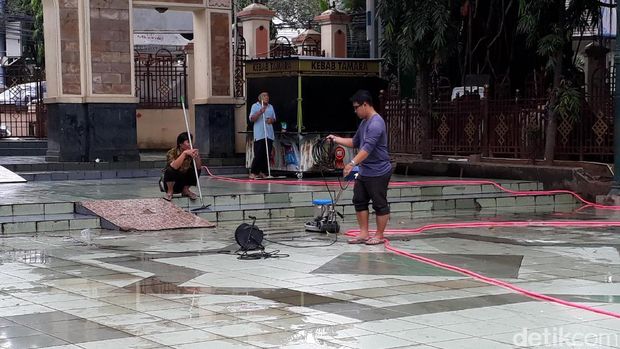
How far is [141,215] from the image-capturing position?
12.6 metres

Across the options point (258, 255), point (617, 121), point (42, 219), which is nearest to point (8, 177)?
point (42, 219)

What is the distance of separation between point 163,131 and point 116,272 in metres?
16.1

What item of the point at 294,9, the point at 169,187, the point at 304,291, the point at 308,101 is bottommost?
the point at 304,291

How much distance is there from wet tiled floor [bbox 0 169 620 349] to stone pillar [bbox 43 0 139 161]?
8263mm

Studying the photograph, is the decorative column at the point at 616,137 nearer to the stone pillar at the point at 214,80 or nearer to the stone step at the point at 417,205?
the stone step at the point at 417,205

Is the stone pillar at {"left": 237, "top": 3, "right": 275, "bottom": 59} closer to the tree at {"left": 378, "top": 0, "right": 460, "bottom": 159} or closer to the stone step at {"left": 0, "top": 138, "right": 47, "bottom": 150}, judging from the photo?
the stone step at {"left": 0, "top": 138, "right": 47, "bottom": 150}

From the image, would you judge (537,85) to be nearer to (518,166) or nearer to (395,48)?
(518,166)

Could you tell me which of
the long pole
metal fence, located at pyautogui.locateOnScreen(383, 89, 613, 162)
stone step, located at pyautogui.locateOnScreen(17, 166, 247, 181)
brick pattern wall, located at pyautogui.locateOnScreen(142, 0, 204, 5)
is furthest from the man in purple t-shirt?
brick pattern wall, located at pyautogui.locateOnScreen(142, 0, 204, 5)

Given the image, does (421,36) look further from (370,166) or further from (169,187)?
(370,166)

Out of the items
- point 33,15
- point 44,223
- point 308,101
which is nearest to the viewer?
point 44,223

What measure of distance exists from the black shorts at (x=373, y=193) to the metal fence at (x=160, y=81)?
1405 centimetres

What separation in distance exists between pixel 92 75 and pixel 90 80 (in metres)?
0.11

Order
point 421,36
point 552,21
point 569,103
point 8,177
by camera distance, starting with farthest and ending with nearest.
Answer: point 421,36 → point 552,21 → point 8,177 → point 569,103

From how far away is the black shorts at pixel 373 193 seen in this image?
10.5 metres
